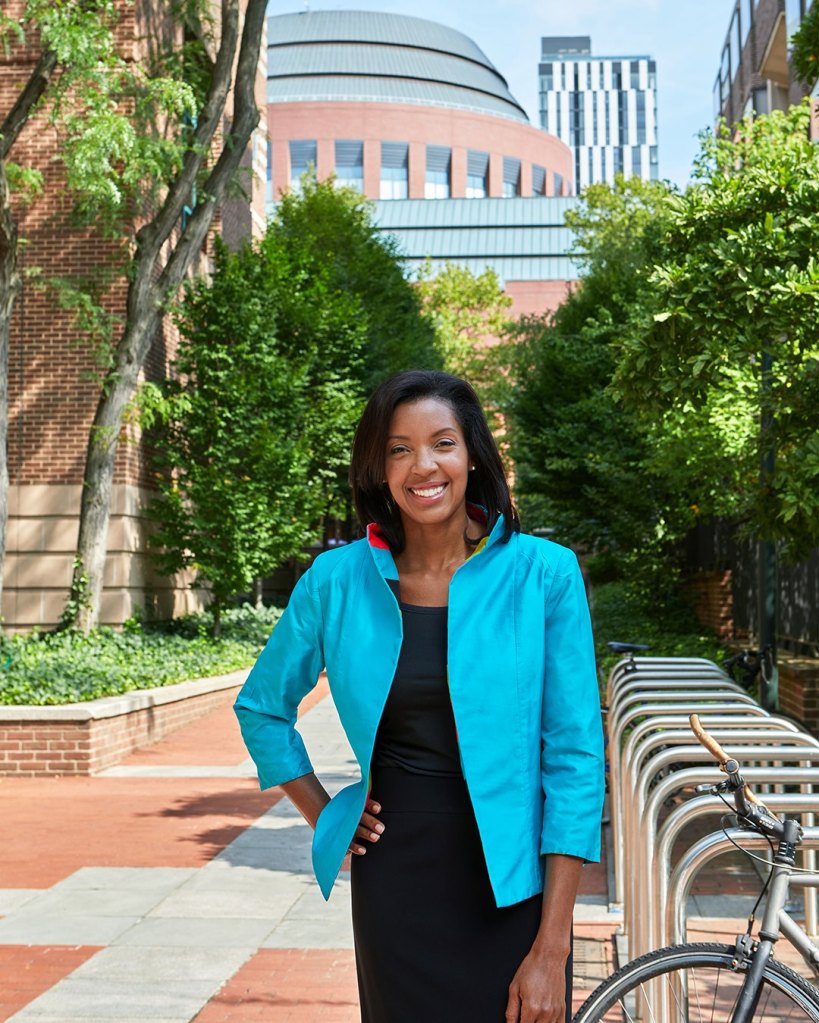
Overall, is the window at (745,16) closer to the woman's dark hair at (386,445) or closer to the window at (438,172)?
the woman's dark hair at (386,445)

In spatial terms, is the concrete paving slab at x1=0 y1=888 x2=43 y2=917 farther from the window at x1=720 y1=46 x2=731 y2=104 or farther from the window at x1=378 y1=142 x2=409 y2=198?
the window at x1=378 y1=142 x2=409 y2=198

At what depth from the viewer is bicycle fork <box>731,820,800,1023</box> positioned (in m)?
2.95

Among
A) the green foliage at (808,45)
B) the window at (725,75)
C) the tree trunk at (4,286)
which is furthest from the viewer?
the window at (725,75)

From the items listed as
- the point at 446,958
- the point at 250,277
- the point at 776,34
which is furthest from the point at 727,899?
the point at 776,34

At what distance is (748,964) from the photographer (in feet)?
9.78

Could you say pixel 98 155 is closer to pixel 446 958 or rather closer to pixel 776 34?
pixel 446 958

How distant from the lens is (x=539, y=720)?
2.58 meters

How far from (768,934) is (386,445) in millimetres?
1352

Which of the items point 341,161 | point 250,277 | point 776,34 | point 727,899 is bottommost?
point 727,899

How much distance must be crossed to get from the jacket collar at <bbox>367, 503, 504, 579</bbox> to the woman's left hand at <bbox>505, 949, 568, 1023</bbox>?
0.76m

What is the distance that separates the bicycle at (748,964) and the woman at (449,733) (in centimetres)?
52

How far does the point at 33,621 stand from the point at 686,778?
16.6 meters

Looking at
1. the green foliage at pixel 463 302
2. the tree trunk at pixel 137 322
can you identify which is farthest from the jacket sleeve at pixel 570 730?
the green foliage at pixel 463 302

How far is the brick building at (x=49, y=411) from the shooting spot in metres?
19.6
